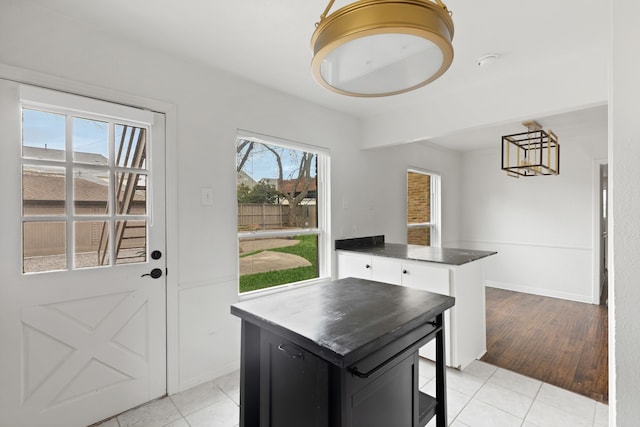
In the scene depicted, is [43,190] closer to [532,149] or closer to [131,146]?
[131,146]

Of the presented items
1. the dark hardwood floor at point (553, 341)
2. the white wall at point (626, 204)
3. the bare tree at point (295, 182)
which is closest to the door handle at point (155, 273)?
the bare tree at point (295, 182)

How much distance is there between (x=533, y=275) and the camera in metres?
4.89

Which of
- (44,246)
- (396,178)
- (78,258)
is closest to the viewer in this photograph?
(44,246)

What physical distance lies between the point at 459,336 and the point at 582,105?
1.98 metres

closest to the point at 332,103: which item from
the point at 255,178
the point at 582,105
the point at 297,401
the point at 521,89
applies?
the point at 255,178

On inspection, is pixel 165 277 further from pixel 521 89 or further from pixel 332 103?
pixel 521 89

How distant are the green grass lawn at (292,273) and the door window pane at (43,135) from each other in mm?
1593

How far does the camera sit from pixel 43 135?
1813 millimetres

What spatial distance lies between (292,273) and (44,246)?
6.50 feet

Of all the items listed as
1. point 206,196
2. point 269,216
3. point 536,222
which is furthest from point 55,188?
point 536,222

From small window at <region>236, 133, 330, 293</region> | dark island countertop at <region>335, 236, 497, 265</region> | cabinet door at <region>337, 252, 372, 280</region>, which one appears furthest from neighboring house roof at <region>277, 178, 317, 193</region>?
cabinet door at <region>337, 252, 372, 280</region>

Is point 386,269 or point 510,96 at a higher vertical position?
point 510,96

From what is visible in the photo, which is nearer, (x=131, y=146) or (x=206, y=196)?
(x=131, y=146)

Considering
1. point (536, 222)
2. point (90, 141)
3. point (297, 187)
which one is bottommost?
point (536, 222)
